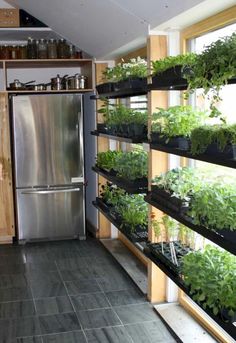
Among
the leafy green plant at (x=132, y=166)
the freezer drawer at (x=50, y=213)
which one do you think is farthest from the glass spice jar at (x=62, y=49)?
the leafy green plant at (x=132, y=166)

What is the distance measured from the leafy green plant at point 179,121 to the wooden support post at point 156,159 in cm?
32

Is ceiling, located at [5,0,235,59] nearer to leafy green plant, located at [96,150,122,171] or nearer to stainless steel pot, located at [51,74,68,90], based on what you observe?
stainless steel pot, located at [51,74,68,90]

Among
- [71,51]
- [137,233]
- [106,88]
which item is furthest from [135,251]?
[71,51]

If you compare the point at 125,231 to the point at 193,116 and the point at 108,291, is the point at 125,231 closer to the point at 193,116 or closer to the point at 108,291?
the point at 108,291

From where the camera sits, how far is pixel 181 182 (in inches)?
121

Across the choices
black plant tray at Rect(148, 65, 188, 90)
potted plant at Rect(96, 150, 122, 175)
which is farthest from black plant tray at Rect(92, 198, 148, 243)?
black plant tray at Rect(148, 65, 188, 90)

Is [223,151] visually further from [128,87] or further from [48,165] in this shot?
[48,165]

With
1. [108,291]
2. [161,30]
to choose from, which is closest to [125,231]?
[108,291]

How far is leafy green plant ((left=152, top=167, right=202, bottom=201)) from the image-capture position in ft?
9.83

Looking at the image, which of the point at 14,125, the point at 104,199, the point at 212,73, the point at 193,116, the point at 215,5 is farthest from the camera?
the point at 14,125

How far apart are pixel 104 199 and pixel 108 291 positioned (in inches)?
46.2

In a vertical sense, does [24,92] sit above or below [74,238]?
above

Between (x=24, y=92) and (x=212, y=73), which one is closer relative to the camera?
(x=212, y=73)

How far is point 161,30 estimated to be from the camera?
11.5 feet
